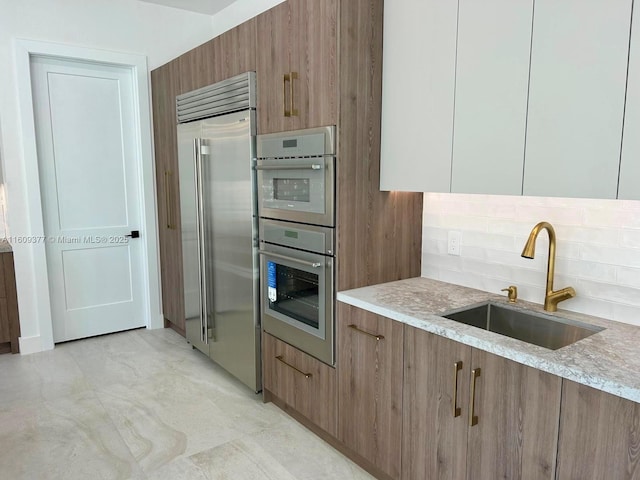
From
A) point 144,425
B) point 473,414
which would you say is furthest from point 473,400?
point 144,425

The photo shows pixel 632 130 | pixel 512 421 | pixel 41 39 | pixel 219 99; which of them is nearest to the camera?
pixel 632 130

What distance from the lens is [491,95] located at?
71.7 inches

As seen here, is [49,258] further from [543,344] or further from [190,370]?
[543,344]

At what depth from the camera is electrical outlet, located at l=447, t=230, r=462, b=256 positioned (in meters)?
2.42

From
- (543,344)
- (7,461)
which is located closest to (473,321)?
(543,344)

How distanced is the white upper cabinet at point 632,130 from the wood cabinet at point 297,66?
3.75 feet

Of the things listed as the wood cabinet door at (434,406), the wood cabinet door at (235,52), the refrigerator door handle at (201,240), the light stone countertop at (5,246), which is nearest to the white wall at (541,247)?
the wood cabinet door at (434,406)

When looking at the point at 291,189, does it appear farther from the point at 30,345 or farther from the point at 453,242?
the point at 30,345

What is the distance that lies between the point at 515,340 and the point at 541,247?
64cm

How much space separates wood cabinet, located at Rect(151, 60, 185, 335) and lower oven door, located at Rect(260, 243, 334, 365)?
4.59 ft

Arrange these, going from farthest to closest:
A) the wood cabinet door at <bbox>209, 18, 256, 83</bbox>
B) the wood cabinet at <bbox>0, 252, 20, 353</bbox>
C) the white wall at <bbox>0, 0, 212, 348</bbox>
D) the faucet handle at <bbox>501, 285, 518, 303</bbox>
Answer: the wood cabinet at <bbox>0, 252, 20, 353</bbox> → the white wall at <bbox>0, 0, 212, 348</bbox> → the wood cabinet door at <bbox>209, 18, 256, 83</bbox> → the faucet handle at <bbox>501, 285, 518, 303</bbox>

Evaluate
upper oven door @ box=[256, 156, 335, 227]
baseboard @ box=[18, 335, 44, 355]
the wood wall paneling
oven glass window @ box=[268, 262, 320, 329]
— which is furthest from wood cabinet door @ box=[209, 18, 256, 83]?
baseboard @ box=[18, 335, 44, 355]

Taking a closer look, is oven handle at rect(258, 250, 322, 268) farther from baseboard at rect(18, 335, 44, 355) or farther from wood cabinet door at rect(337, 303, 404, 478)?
baseboard at rect(18, 335, 44, 355)

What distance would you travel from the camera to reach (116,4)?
12.8 ft
